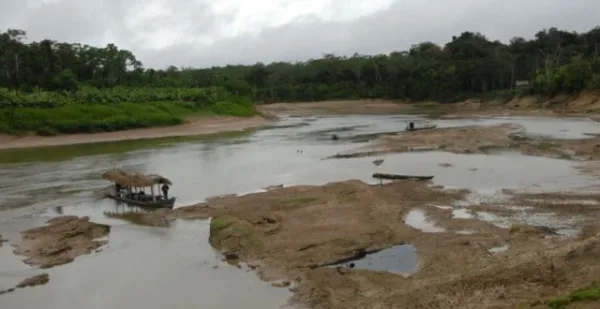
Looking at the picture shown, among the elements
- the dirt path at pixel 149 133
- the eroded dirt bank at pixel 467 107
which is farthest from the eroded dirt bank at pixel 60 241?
the eroded dirt bank at pixel 467 107

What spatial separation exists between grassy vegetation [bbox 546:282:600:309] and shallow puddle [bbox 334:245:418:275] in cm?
589

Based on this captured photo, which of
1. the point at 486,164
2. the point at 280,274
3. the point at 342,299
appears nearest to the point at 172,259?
the point at 280,274

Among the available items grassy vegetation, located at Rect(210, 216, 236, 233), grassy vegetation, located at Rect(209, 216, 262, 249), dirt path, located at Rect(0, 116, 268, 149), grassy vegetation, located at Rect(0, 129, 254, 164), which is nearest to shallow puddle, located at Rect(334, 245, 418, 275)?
grassy vegetation, located at Rect(209, 216, 262, 249)

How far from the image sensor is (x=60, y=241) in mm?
23172

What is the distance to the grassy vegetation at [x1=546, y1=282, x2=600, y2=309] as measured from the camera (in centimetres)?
Result: 1130

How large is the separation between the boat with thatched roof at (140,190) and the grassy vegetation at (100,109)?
35603 mm

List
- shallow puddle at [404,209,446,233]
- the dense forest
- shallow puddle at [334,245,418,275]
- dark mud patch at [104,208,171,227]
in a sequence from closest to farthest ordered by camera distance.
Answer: shallow puddle at [334,245,418,275], shallow puddle at [404,209,446,233], dark mud patch at [104,208,171,227], the dense forest

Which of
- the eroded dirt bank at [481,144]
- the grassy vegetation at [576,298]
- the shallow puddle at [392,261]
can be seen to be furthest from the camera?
the eroded dirt bank at [481,144]

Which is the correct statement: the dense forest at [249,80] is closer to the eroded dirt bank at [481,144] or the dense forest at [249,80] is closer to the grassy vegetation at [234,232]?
the eroded dirt bank at [481,144]

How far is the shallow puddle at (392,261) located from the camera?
17.9m

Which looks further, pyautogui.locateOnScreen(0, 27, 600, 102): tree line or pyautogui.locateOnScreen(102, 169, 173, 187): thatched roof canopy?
pyautogui.locateOnScreen(0, 27, 600, 102): tree line

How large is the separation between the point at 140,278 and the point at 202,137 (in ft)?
166

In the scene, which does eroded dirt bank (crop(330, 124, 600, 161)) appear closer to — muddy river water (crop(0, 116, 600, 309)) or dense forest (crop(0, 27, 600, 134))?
muddy river water (crop(0, 116, 600, 309))

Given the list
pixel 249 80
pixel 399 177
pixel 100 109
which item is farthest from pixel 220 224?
pixel 249 80
